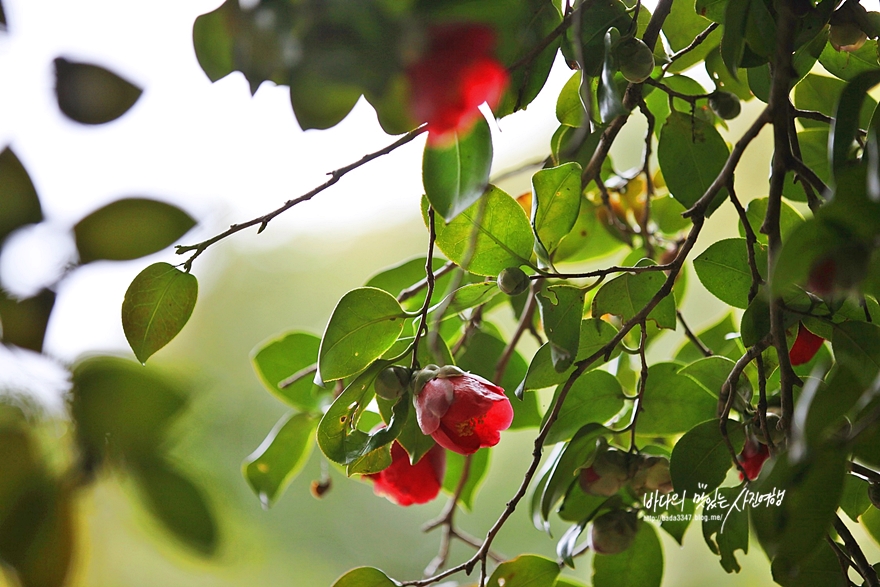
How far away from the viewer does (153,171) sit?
0.46m

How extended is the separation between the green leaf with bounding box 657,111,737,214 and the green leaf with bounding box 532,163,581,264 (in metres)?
0.12

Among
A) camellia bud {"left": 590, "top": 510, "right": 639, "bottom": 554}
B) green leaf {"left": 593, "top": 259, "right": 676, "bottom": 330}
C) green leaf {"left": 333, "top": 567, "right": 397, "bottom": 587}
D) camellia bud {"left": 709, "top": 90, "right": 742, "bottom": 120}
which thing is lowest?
green leaf {"left": 333, "top": 567, "right": 397, "bottom": 587}

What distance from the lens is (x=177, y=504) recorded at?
0.22 m

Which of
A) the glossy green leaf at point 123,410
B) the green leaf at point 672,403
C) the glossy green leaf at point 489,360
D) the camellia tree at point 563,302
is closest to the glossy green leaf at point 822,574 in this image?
the camellia tree at point 563,302

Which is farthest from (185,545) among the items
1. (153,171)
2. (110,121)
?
(153,171)

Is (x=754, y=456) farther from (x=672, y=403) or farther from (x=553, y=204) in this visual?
(x=553, y=204)

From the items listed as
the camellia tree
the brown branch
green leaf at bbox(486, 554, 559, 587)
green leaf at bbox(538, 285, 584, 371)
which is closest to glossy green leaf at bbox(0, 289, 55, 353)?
the camellia tree

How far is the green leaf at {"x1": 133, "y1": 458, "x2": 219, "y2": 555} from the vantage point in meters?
0.22

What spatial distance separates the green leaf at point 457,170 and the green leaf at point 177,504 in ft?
0.55

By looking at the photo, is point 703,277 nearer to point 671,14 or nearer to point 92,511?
point 671,14

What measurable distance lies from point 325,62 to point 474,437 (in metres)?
0.22

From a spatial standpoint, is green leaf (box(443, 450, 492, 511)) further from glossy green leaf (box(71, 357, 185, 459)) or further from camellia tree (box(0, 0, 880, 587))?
glossy green leaf (box(71, 357, 185, 459))

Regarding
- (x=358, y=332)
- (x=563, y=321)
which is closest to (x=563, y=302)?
(x=563, y=321)

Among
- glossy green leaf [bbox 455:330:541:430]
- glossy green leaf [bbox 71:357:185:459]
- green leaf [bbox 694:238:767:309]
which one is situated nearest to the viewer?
glossy green leaf [bbox 71:357:185:459]
